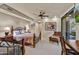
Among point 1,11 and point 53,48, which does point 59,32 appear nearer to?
point 53,48

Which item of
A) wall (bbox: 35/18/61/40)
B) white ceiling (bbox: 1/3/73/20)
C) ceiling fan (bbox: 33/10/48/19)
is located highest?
white ceiling (bbox: 1/3/73/20)

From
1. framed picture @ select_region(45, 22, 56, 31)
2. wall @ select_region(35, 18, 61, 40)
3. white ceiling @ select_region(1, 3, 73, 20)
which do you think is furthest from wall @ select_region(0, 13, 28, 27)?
framed picture @ select_region(45, 22, 56, 31)

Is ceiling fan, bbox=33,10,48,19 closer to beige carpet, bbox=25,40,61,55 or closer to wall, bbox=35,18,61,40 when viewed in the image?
wall, bbox=35,18,61,40

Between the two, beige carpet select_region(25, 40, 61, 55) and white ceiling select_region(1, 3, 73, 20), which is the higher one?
white ceiling select_region(1, 3, 73, 20)

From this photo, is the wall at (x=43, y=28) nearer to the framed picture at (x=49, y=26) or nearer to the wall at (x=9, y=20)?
the framed picture at (x=49, y=26)

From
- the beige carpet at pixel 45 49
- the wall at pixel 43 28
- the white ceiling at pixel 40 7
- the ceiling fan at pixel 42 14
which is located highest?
the white ceiling at pixel 40 7

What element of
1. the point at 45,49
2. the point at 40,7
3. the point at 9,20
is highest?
the point at 40,7

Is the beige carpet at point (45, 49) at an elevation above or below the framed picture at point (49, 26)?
below

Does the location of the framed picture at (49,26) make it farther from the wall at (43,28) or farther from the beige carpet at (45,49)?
the beige carpet at (45,49)

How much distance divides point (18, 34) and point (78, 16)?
3.82 feet

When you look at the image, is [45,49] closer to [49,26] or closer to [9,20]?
[49,26]

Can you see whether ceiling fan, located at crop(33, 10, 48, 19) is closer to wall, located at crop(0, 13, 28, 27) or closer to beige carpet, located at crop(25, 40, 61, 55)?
wall, located at crop(0, 13, 28, 27)

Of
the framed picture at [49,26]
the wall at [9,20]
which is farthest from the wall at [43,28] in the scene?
the wall at [9,20]

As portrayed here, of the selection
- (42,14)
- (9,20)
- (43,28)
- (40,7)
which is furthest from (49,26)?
(9,20)
